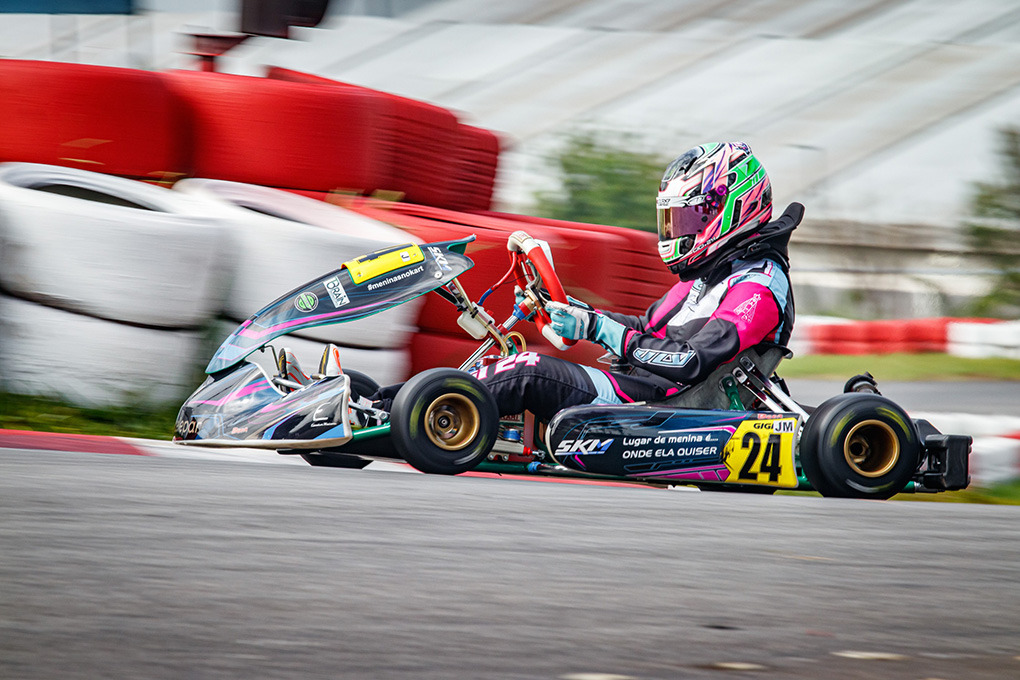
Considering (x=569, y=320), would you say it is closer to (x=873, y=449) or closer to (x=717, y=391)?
(x=717, y=391)

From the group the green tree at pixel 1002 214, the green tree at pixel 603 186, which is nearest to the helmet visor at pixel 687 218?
the green tree at pixel 603 186

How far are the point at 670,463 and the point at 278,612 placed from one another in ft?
7.22

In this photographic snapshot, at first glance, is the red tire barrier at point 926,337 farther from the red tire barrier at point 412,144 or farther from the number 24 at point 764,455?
the number 24 at point 764,455

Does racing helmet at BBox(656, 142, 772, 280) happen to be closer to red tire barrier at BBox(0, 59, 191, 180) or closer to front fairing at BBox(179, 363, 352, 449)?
front fairing at BBox(179, 363, 352, 449)

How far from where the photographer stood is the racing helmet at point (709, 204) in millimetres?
4141

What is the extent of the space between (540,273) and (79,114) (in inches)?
83.9

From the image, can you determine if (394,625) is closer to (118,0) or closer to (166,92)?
(166,92)

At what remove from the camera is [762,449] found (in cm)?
387

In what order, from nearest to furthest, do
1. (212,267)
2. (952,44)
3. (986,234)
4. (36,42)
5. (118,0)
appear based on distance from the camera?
(212,267) < (118,0) < (986,234) < (36,42) < (952,44)

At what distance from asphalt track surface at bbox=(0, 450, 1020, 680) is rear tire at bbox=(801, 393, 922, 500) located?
59 centimetres

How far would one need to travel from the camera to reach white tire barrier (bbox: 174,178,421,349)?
466cm

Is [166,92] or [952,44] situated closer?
[166,92]

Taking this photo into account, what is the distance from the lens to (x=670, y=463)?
388 cm

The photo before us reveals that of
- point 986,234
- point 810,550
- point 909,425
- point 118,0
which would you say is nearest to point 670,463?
point 909,425
